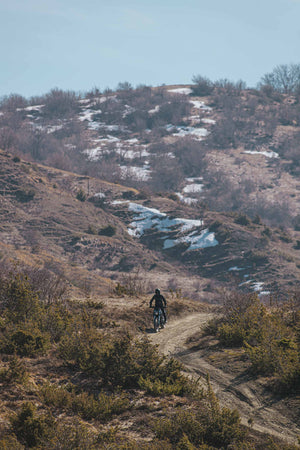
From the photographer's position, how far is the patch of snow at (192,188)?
11044cm

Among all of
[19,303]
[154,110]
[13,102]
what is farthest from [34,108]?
[19,303]

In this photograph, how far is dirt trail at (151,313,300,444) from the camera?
7.77 m

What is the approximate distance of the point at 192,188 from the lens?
11219cm

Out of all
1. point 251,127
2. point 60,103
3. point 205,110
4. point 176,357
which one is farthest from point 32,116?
point 176,357

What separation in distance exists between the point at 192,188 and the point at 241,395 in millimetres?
104198

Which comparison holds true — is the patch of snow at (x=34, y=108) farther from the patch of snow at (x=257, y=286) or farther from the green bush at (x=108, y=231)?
the patch of snow at (x=257, y=286)

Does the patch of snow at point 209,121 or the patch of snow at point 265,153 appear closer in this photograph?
the patch of snow at point 265,153

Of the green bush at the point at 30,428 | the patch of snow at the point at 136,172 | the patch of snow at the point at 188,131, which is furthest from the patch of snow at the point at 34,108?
the green bush at the point at 30,428

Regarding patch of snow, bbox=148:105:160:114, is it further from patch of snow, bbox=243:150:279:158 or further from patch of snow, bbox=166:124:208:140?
patch of snow, bbox=243:150:279:158

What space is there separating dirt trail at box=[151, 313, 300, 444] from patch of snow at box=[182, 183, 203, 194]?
9781 centimetres

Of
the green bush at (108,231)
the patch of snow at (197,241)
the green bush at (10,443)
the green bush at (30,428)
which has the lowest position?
the patch of snow at (197,241)

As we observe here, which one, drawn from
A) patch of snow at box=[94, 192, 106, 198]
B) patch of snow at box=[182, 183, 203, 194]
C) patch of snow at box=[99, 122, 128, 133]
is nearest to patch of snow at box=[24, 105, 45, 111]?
patch of snow at box=[99, 122, 128, 133]

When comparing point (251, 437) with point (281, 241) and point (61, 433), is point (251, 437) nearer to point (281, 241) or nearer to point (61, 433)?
point (61, 433)

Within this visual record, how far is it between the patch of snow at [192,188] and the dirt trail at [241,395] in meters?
97.8
